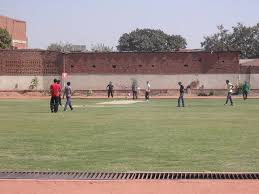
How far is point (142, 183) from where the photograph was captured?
8.78 m

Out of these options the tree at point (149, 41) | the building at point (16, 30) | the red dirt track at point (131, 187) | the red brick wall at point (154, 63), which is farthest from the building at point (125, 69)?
the tree at point (149, 41)

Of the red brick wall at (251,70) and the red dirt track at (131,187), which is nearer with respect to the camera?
the red dirt track at (131,187)

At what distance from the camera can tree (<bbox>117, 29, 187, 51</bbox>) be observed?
Result: 110000mm

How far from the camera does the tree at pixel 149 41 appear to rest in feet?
361

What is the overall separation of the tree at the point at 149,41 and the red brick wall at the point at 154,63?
5018 centimetres

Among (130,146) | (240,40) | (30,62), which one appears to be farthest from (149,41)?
(130,146)

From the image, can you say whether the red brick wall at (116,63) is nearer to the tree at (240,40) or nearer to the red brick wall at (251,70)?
the red brick wall at (251,70)

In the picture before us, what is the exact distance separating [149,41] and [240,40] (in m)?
17.5

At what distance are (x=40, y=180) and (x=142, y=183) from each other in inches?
64.3

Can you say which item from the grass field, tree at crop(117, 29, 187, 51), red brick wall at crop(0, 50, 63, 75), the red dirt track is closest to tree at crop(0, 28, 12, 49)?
red brick wall at crop(0, 50, 63, 75)

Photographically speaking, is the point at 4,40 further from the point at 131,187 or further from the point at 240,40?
the point at 131,187

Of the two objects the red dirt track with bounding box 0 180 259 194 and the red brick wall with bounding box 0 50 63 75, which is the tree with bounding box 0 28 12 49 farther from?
the red dirt track with bounding box 0 180 259 194

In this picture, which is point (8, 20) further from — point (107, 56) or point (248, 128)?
point (248, 128)

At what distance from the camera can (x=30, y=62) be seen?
59.8m
